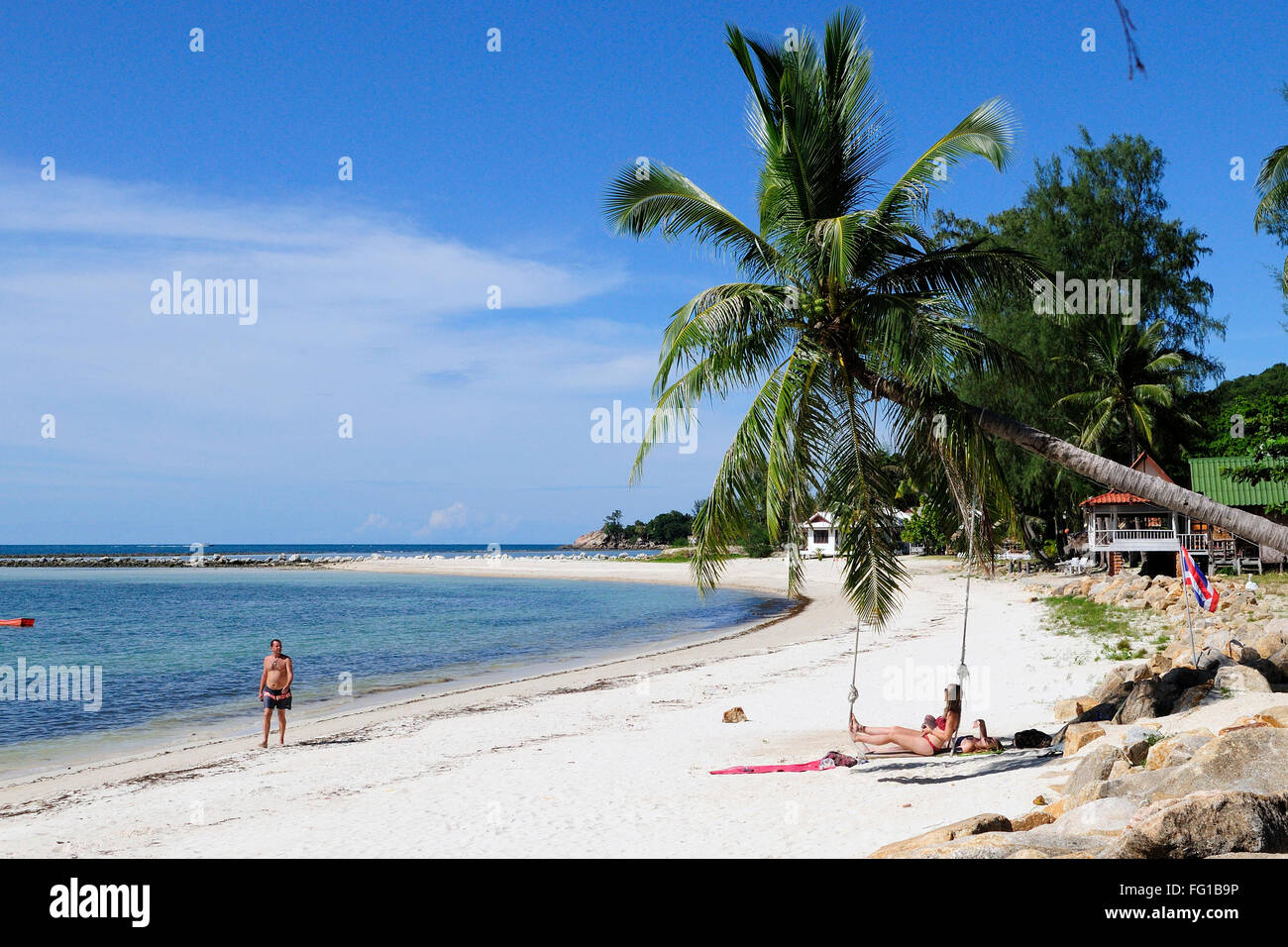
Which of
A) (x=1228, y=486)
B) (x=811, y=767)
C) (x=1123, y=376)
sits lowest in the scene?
(x=811, y=767)

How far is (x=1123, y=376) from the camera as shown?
123ft

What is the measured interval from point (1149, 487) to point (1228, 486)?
2924cm

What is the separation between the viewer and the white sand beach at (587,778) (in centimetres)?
831

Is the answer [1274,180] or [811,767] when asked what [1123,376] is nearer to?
[1274,180]

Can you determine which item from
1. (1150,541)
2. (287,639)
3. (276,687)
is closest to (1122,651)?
(276,687)

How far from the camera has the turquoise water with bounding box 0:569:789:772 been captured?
18828 mm

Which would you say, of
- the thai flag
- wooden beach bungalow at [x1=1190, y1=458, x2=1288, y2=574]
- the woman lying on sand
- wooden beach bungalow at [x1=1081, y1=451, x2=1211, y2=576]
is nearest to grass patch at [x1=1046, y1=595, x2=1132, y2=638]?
wooden beach bungalow at [x1=1081, y1=451, x2=1211, y2=576]

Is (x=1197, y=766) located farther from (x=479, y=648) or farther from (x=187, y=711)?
(x=479, y=648)

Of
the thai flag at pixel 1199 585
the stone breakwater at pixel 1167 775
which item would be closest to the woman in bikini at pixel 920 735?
the stone breakwater at pixel 1167 775

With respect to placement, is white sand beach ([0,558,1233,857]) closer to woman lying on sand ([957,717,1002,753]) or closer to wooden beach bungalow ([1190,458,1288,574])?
woman lying on sand ([957,717,1002,753])

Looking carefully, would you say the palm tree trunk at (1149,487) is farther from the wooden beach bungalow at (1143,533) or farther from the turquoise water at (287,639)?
the wooden beach bungalow at (1143,533)

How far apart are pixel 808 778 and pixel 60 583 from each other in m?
85.8

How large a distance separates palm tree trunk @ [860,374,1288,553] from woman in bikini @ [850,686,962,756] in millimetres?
3031

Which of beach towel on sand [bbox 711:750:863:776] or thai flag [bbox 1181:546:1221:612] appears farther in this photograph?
thai flag [bbox 1181:546:1221:612]
